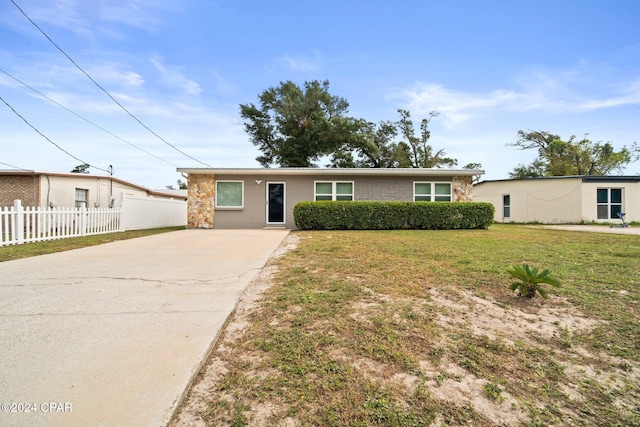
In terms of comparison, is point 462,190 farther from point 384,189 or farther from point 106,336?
point 106,336

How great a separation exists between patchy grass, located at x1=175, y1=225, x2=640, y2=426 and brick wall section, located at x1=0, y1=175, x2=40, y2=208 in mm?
16205

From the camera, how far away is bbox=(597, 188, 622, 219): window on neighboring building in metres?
16.6

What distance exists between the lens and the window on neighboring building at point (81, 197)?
49.9 feet

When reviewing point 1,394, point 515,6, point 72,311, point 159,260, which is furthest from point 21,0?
Answer: point 515,6

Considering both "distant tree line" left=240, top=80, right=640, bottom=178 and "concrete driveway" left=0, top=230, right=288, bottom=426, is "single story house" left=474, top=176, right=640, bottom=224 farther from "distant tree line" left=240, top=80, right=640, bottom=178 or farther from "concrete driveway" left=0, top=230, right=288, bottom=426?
"concrete driveway" left=0, top=230, right=288, bottom=426

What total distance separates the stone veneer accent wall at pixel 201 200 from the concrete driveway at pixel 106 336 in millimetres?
8362

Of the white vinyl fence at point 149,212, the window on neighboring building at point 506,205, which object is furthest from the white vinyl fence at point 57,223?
the window on neighboring building at point 506,205

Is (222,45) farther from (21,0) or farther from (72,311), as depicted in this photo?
(72,311)

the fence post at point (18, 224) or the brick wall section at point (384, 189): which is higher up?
the brick wall section at point (384, 189)

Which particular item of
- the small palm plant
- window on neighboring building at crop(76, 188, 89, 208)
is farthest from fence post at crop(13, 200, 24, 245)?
the small palm plant

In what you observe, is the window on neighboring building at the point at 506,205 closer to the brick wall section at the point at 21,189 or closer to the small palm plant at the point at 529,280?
the small palm plant at the point at 529,280

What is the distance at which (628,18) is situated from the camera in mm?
10227

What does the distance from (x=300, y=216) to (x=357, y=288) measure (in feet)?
27.2

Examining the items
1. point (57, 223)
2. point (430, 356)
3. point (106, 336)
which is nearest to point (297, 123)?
point (57, 223)
